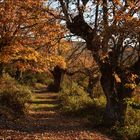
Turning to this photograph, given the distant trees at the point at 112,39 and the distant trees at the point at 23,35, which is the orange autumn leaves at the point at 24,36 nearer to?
the distant trees at the point at 23,35

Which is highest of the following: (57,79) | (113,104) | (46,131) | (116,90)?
(57,79)

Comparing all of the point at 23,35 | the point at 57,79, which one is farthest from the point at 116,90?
the point at 57,79

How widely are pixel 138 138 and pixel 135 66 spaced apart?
3266 mm

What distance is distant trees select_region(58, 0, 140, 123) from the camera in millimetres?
13477

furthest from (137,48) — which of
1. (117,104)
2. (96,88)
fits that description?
(96,88)

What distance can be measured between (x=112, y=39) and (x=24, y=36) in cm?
853

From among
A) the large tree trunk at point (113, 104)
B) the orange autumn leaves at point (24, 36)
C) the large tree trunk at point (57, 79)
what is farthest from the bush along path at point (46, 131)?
the large tree trunk at point (57, 79)

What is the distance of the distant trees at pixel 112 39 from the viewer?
44.2 ft

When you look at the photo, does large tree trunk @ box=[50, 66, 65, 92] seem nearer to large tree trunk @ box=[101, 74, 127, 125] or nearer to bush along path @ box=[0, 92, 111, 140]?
bush along path @ box=[0, 92, 111, 140]

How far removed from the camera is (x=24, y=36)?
75.3 ft

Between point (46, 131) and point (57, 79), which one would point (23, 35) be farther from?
point (57, 79)

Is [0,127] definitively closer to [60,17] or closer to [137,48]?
[60,17]

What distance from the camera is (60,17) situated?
52.5 ft

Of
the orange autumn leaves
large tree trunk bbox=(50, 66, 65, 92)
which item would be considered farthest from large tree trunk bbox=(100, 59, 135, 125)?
large tree trunk bbox=(50, 66, 65, 92)
